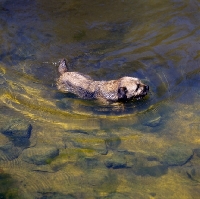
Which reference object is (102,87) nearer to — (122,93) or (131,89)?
(122,93)

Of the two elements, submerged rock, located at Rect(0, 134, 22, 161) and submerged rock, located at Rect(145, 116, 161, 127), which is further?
submerged rock, located at Rect(145, 116, 161, 127)

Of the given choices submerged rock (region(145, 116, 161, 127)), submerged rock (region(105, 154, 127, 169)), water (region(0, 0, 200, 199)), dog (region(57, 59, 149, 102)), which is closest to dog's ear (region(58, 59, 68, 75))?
dog (region(57, 59, 149, 102))

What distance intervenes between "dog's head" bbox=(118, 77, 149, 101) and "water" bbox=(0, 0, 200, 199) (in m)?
0.29

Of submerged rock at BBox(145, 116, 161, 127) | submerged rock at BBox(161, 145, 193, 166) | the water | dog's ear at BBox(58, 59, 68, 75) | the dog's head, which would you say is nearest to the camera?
the water

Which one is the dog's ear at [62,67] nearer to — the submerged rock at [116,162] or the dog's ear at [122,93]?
the dog's ear at [122,93]

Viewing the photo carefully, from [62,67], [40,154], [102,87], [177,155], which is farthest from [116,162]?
[62,67]

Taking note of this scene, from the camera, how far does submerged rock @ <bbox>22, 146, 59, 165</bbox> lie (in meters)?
6.58

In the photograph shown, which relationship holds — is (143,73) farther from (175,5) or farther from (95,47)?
(175,5)

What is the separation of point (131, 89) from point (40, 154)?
262 cm

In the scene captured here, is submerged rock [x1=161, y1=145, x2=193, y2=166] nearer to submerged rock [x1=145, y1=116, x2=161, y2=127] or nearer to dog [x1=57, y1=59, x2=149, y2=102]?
submerged rock [x1=145, y1=116, x2=161, y2=127]

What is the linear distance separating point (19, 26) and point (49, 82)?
2899 mm

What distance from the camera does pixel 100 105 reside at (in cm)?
832

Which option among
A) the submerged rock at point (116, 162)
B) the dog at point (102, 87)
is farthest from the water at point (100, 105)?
the dog at point (102, 87)

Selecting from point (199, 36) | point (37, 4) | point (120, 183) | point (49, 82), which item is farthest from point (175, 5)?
point (120, 183)
